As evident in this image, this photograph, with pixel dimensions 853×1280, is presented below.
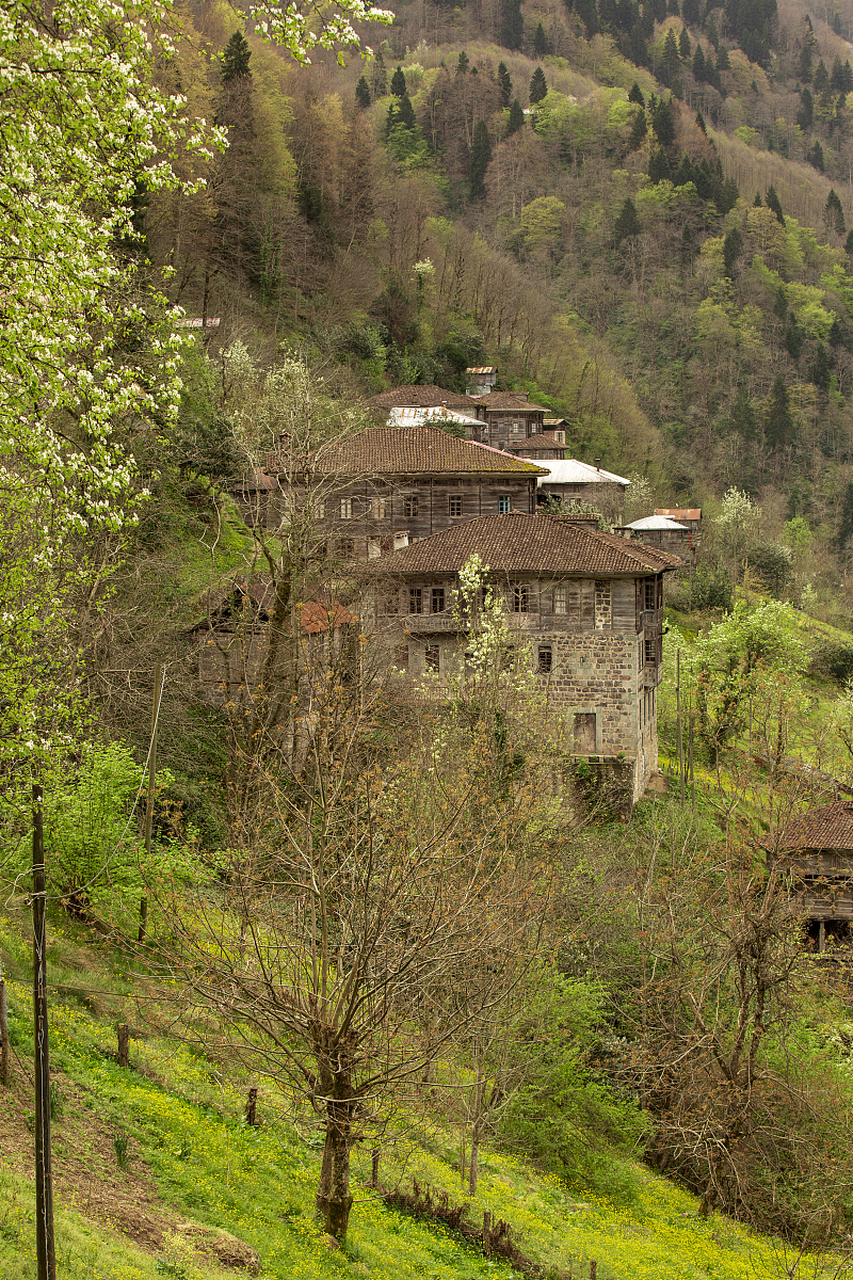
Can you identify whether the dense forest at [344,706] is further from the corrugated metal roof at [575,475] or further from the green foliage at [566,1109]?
the corrugated metal roof at [575,475]

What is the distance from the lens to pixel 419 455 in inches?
1592

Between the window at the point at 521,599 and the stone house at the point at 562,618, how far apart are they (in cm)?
3

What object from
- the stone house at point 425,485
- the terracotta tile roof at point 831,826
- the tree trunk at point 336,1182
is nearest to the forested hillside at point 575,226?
the stone house at point 425,485

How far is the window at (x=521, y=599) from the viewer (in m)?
32.6

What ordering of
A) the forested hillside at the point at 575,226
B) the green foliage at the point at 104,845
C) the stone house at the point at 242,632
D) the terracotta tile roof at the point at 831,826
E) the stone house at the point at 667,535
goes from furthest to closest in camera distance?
1. the stone house at the point at 667,535
2. the forested hillside at the point at 575,226
3. the terracotta tile roof at the point at 831,826
4. the stone house at the point at 242,632
5. the green foliage at the point at 104,845

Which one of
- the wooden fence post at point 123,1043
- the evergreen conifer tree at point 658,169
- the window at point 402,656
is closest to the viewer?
the wooden fence post at point 123,1043

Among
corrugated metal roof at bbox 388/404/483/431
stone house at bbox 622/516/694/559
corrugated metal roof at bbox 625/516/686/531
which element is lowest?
stone house at bbox 622/516/694/559

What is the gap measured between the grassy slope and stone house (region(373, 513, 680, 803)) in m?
17.2

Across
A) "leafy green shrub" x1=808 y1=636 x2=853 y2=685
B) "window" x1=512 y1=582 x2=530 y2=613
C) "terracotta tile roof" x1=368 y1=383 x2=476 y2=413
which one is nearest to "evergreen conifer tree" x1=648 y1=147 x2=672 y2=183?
"terracotta tile roof" x1=368 y1=383 x2=476 y2=413

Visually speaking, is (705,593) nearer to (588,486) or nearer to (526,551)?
(588,486)

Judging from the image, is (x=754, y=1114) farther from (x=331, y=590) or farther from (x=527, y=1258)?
(x=331, y=590)

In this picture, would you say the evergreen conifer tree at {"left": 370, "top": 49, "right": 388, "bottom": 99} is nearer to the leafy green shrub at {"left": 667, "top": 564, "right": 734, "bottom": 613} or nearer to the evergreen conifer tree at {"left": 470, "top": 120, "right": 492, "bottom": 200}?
the evergreen conifer tree at {"left": 470, "top": 120, "right": 492, "bottom": 200}

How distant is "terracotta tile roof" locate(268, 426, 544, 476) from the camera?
3944 cm

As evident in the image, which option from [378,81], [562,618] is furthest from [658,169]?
[562,618]
